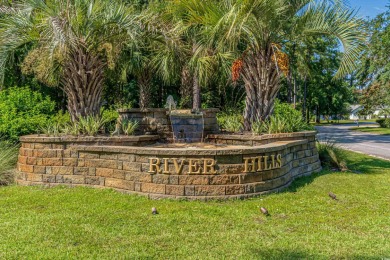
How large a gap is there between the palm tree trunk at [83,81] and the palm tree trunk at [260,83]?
12.4 feet

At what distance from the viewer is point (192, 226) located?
4.47 meters

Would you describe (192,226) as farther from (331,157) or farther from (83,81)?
(331,157)

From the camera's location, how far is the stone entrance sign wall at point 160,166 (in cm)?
569

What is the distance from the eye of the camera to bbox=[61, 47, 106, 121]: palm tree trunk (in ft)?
25.7

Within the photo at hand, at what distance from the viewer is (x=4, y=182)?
23.7 ft

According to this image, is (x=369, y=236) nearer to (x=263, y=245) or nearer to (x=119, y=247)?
(x=263, y=245)

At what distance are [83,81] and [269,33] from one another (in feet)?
15.2

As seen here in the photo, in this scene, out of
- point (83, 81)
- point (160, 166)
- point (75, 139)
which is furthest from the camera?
point (83, 81)

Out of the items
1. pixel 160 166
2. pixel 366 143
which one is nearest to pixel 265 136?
pixel 160 166

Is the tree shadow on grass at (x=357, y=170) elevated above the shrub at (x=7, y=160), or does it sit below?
below

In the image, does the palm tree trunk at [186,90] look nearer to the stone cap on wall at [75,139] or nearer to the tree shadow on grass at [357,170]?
the tree shadow on grass at [357,170]

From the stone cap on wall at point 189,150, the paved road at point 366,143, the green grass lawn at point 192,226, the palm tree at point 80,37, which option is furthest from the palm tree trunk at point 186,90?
the green grass lawn at point 192,226

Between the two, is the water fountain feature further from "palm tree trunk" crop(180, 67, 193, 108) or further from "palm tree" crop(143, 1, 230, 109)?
"palm tree trunk" crop(180, 67, 193, 108)

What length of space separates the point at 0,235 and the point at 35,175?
298 centimetres
